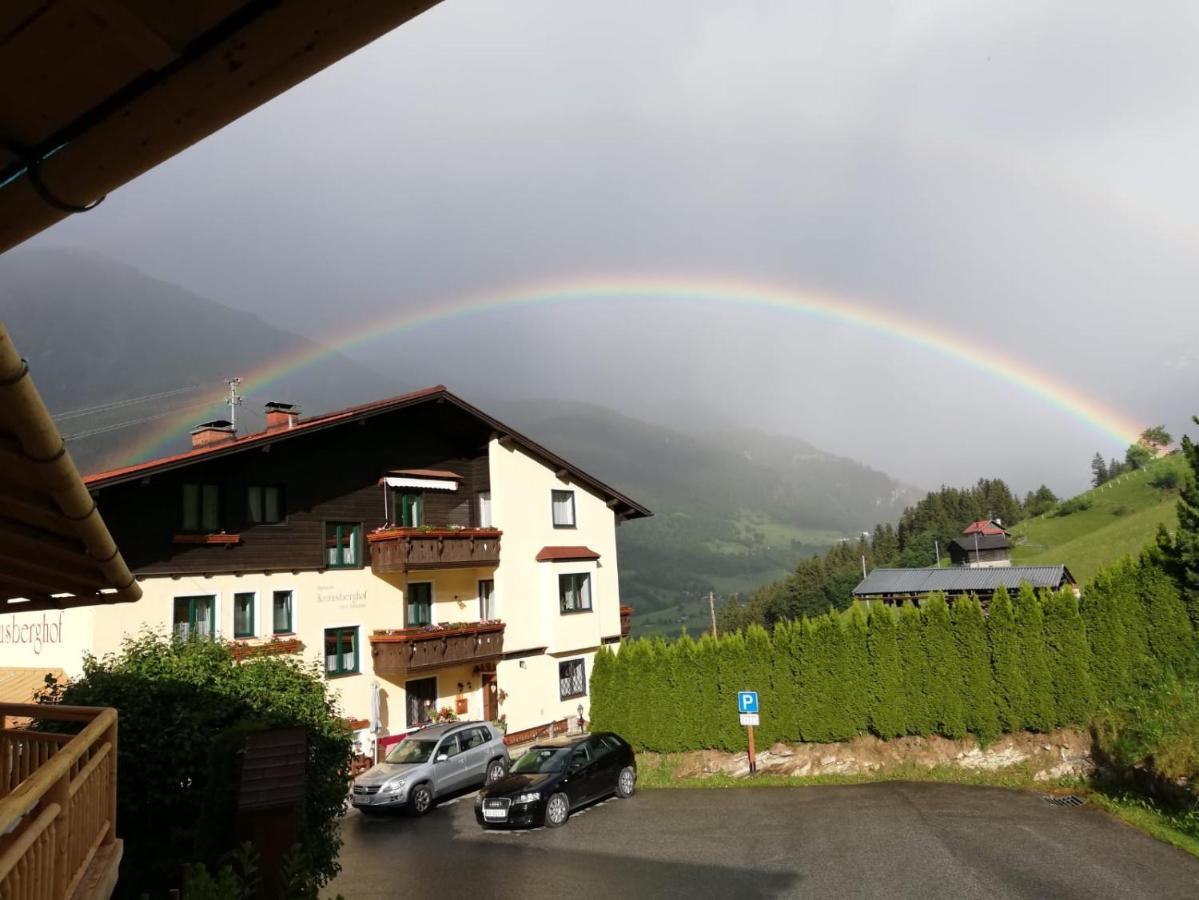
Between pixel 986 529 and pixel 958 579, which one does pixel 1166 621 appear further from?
pixel 986 529

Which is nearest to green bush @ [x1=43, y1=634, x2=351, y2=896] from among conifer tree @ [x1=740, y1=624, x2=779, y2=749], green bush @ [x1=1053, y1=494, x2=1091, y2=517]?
conifer tree @ [x1=740, y1=624, x2=779, y2=749]

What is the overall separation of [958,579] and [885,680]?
52.8 m

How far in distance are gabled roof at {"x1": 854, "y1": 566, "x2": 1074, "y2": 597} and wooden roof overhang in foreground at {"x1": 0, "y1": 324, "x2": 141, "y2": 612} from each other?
2628 inches

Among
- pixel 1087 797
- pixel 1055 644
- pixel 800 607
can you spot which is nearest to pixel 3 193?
pixel 1087 797

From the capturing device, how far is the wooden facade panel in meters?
22.2

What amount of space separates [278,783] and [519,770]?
43.3ft

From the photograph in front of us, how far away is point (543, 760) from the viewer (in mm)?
19594

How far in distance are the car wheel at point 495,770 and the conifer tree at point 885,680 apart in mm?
10881

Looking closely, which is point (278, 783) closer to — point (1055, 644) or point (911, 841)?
point (911, 841)

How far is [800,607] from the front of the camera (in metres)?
130

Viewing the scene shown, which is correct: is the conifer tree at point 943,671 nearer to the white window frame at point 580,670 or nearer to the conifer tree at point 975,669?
the conifer tree at point 975,669

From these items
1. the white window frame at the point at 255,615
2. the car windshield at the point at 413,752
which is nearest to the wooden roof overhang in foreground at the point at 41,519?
the car windshield at the point at 413,752

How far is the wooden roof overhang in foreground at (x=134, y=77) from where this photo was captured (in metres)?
1.80

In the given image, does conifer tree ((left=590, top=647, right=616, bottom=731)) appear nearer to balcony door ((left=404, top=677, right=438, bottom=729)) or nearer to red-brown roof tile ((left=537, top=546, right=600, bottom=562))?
red-brown roof tile ((left=537, top=546, right=600, bottom=562))
